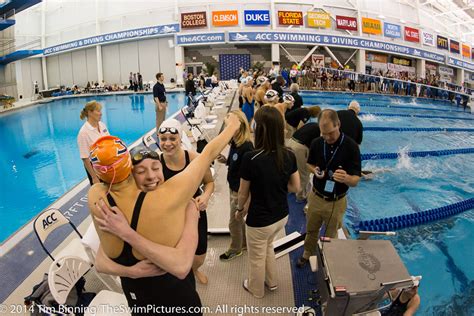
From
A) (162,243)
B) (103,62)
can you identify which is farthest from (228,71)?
(162,243)

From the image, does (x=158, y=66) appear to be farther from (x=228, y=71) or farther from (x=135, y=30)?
(x=228, y=71)

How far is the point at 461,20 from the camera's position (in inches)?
1208

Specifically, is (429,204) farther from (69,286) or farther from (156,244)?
(156,244)

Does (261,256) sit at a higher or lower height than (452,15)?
lower

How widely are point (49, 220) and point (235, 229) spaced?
161cm

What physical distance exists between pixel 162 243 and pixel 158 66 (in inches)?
1005

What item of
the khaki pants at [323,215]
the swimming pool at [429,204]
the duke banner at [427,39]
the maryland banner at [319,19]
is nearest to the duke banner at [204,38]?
the maryland banner at [319,19]

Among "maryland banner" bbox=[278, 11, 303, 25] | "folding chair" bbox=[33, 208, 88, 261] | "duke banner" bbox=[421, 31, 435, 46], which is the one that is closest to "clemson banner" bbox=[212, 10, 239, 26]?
"maryland banner" bbox=[278, 11, 303, 25]

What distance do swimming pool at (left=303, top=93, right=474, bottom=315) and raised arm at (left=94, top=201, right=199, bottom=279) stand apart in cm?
295

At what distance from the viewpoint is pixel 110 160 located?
1.12 m

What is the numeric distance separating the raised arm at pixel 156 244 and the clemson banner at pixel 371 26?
89.8ft

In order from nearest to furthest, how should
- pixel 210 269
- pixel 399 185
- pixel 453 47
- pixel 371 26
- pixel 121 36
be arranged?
pixel 210 269 < pixel 399 185 < pixel 121 36 < pixel 371 26 < pixel 453 47

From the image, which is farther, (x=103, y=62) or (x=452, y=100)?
(x=103, y=62)

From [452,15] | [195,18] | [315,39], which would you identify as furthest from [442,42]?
[195,18]
